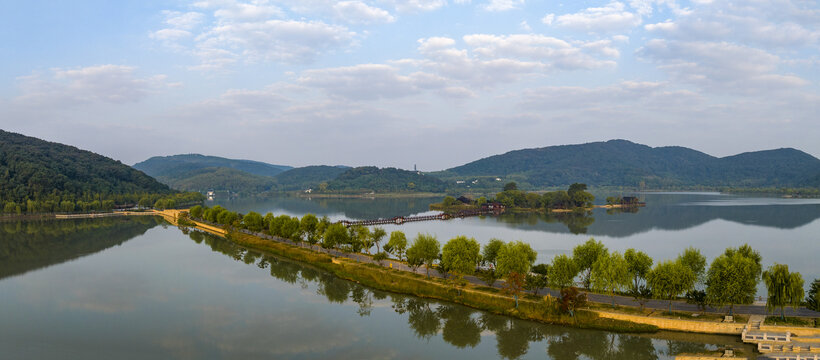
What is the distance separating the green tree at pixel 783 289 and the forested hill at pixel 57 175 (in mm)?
145362

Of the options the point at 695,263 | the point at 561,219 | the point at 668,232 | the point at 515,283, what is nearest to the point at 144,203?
the point at 561,219

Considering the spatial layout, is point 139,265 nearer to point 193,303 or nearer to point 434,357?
point 193,303

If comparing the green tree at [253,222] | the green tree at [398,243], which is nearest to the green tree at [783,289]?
the green tree at [398,243]

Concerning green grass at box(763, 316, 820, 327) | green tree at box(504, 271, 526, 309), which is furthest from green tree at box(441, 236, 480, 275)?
green grass at box(763, 316, 820, 327)

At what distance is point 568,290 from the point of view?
3075 centimetres

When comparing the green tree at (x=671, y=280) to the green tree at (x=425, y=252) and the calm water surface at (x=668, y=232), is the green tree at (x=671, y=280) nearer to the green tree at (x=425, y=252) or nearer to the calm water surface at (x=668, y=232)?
the calm water surface at (x=668, y=232)

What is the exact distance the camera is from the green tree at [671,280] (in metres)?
30.1

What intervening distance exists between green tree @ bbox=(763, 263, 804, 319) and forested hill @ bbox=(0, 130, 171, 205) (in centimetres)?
14536

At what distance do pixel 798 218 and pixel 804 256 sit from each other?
199ft

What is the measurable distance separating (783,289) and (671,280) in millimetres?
5954

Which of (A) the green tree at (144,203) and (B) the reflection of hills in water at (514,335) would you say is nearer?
(B) the reflection of hills in water at (514,335)

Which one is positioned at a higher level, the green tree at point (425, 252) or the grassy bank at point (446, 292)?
the green tree at point (425, 252)

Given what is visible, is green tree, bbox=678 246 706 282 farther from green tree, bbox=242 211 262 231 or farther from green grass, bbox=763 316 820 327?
green tree, bbox=242 211 262 231

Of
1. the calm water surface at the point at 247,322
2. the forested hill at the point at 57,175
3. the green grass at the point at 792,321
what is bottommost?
the calm water surface at the point at 247,322
